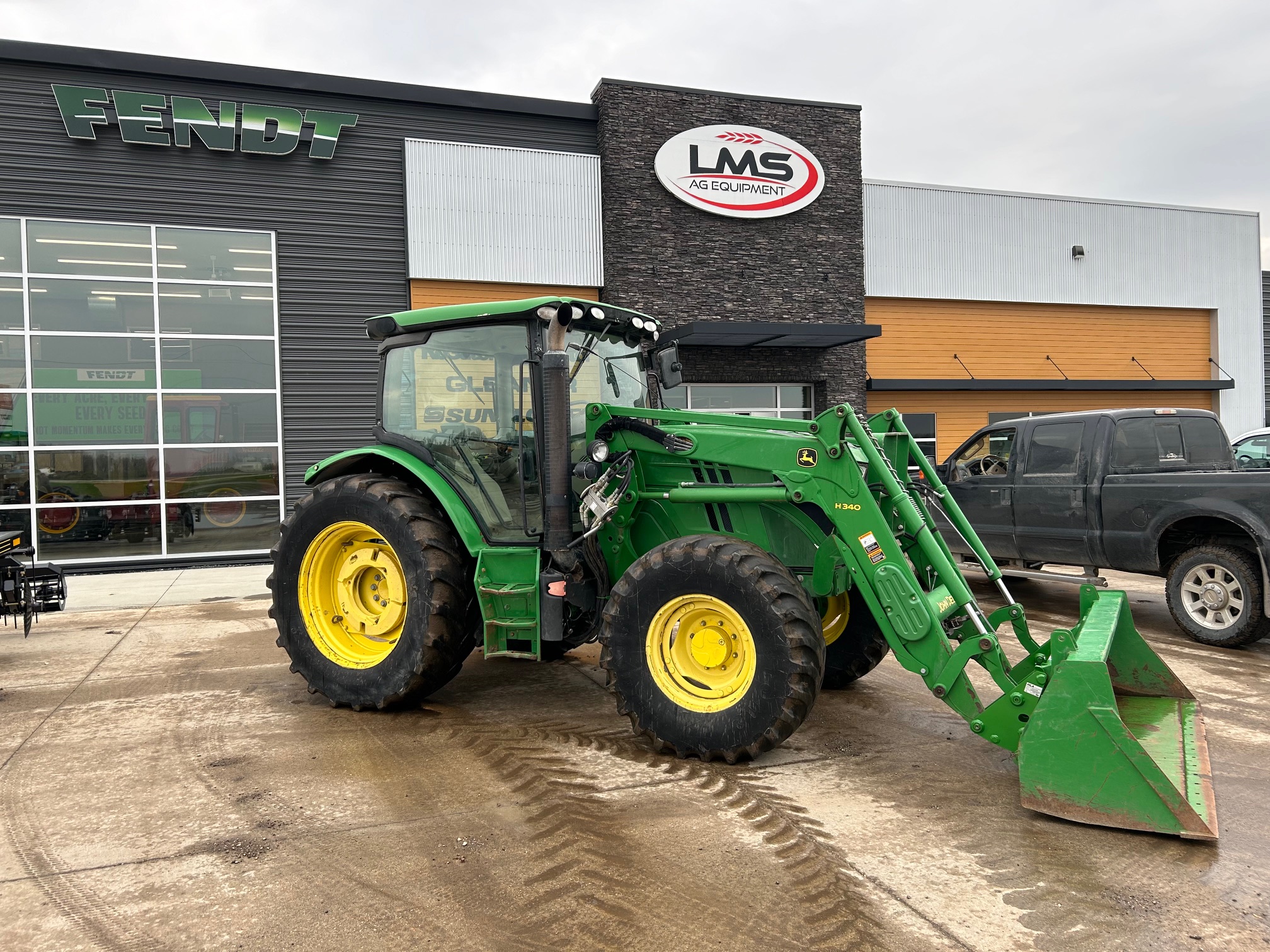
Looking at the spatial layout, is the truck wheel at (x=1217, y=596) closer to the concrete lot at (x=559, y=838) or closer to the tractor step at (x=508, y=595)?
the concrete lot at (x=559, y=838)

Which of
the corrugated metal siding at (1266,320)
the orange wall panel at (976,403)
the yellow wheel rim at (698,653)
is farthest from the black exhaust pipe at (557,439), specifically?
the corrugated metal siding at (1266,320)

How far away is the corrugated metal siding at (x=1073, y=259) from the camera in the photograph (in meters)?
19.5

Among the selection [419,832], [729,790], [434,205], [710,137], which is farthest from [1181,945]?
[710,137]

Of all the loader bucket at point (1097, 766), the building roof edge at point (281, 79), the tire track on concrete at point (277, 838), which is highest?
the building roof edge at point (281, 79)

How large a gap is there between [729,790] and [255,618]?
22.8 ft

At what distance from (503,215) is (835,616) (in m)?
12.1

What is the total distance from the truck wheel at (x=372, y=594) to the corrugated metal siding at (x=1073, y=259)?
1568 centimetres

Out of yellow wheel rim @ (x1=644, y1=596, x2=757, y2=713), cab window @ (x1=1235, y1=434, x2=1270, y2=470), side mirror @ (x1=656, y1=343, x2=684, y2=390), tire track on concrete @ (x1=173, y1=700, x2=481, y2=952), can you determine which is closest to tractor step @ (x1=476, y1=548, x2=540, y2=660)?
tire track on concrete @ (x1=173, y1=700, x2=481, y2=952)

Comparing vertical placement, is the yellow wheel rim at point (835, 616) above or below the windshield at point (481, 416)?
below

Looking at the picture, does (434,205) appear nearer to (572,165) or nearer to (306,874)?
(572,165)

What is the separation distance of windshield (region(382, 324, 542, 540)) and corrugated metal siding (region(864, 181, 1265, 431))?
15.2 m

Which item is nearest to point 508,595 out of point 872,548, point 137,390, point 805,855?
point 872,548

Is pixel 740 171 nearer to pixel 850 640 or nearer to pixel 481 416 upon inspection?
pixel 481 416

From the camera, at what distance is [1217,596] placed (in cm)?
761
